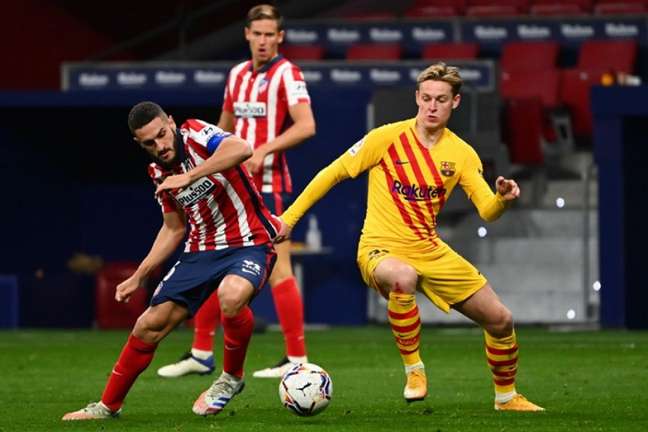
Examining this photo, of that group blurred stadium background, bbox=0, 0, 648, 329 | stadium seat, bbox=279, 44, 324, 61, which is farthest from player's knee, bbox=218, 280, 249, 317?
stadium seat, bbox=279, 44, 324, 61

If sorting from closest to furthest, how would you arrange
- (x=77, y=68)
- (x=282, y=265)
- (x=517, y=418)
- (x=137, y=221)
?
(x=517, y=418) → (x=282, y=265) → (x=77, y=68) → (x=137, y=221)

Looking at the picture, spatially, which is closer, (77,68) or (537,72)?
(77,68)

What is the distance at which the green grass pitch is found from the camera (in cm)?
688

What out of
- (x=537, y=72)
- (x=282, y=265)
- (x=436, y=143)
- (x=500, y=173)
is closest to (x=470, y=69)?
(x=500, y=173)

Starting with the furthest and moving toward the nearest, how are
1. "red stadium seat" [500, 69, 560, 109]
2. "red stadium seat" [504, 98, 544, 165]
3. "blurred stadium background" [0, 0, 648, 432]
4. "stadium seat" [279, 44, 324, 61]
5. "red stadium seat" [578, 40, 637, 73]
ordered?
"stadium seat" [279, 44, 324, 61] → "red stadium seat" [578, 40, 637, 73] → "red stadium seat" [500, 69, 560, 109] → "red stadium seat" [504, 98, 544, 165] → "blurred stadium background" [0, 0, 648, 432]

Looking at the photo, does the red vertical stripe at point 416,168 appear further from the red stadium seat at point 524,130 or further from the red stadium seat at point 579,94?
the red stadium seat at point 579,94

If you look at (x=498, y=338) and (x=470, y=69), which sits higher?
(x=470, y=69)

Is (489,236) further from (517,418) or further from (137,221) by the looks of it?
(517,418)

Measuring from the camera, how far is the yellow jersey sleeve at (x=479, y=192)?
732 centimetres

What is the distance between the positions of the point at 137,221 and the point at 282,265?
8.03m

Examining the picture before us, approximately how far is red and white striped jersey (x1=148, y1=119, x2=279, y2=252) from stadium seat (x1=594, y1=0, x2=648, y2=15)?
40.5ft

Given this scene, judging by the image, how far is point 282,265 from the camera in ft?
31.2

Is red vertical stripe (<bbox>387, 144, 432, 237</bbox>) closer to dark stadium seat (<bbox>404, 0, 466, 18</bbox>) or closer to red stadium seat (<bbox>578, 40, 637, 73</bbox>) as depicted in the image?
red stadium seat (<bbox>578, 40, 637, 73</bbox>)

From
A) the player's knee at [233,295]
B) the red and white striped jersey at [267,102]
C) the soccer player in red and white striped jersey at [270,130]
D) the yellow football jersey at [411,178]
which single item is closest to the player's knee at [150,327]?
the player's knee at [233,295]
